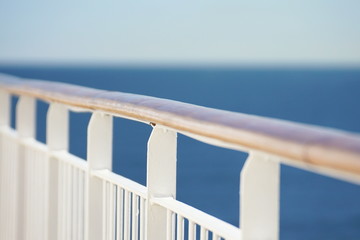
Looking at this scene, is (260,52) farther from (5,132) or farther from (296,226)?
(5,132)

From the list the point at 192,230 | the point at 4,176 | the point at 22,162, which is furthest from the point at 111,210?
the point at 4,176

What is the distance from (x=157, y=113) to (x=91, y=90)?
0.65m

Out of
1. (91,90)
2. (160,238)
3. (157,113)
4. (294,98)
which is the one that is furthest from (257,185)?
(294,98)

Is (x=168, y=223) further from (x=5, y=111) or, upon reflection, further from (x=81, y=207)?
(x=5, y=111)

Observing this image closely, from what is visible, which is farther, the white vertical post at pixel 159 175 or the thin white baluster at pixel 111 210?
the thin white baluster at pixel 111 210

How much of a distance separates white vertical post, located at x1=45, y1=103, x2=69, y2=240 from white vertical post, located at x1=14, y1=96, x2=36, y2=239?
0.47 meters

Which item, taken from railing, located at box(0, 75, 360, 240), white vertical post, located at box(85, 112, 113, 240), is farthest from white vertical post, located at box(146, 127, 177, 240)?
white vertical post, located at box(85, 112, 113, 240)

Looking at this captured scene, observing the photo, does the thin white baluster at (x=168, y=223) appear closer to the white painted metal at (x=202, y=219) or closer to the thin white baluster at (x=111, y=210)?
the white painted metal at (x=202, y=219)

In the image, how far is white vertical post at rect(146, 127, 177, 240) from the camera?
7.32 feet

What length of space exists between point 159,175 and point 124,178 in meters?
0.30

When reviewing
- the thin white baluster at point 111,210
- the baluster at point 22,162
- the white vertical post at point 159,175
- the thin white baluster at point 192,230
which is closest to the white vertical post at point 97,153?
the thin white baluster at point 111,210

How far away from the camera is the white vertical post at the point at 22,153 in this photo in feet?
12.0

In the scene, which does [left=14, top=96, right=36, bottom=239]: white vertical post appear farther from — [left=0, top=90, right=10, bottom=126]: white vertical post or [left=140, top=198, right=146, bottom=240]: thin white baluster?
[left=140, top=198, right=146, bottom=240]: thin white baluster

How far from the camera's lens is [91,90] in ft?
8.75
